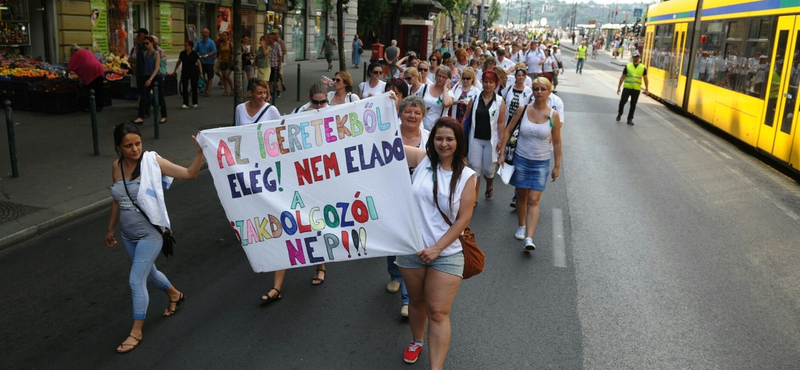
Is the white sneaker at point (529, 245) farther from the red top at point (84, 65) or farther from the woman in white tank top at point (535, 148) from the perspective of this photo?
the red top at point (84, 65)

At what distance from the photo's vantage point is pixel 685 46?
19297 mm

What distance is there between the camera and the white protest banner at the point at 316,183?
14.2ft

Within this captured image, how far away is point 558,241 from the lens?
737 centimetres

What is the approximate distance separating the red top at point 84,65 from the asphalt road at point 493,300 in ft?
21.3

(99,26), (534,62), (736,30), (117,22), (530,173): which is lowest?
(530,173)

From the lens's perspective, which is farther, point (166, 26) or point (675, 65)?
point (166, 26)

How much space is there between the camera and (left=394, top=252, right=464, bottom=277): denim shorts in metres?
4.06

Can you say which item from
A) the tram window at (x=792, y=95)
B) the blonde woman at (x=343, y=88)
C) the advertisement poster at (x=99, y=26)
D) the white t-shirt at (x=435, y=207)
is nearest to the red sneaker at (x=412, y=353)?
the white t-shirt at (x=435, y=207)

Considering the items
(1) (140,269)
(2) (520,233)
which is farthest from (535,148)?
(1) (140,269)

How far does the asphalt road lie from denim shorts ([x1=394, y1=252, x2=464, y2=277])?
2.64ft

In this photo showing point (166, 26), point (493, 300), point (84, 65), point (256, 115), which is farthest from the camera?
point (166, 26)

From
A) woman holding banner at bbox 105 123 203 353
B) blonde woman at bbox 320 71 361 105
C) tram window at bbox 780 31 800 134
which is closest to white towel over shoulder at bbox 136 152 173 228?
woman holding banner at bbox 105 123 203 353

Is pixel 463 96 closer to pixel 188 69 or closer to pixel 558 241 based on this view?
pixel 558 241

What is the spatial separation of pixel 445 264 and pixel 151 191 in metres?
2.10
